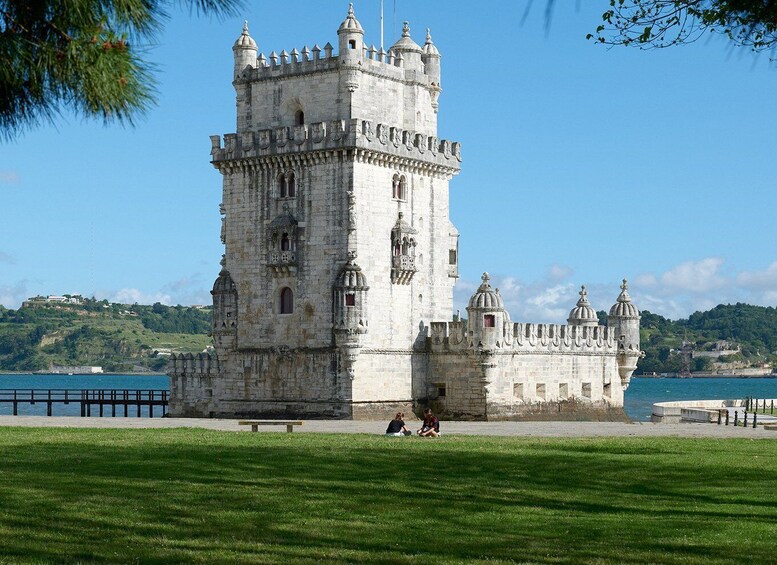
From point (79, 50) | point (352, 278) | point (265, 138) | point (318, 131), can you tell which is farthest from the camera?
point (265, 138)

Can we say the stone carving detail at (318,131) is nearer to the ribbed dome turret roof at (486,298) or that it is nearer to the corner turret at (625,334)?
the ribbed dome turret roof at (486,298)

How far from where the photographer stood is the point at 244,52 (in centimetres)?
6488

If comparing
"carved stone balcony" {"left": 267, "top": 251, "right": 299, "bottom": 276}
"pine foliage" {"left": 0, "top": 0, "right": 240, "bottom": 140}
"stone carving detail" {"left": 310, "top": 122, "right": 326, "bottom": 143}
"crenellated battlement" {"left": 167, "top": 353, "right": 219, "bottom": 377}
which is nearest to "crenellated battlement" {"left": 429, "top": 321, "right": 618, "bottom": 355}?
"carved stone balcony" {"left": 267, "top": 251, "right": 299, "bottom": 276}

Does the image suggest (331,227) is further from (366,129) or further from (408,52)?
(408,52)

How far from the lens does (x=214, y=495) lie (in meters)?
28.8

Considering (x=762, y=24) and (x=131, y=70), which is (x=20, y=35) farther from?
(x=762, y=24)

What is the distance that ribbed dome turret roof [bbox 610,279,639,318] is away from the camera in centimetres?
7206

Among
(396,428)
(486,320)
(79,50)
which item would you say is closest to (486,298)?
(486,320)

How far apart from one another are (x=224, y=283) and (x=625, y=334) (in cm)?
1931

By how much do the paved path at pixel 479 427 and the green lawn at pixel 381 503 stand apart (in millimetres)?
9100

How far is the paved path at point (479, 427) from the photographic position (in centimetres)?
5072

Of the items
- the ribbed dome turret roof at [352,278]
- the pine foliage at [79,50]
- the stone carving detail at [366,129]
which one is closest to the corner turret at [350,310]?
the ribbed dome turret roof at [352,278]

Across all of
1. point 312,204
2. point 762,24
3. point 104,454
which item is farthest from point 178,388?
point 762,24

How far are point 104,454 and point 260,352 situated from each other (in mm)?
26391
